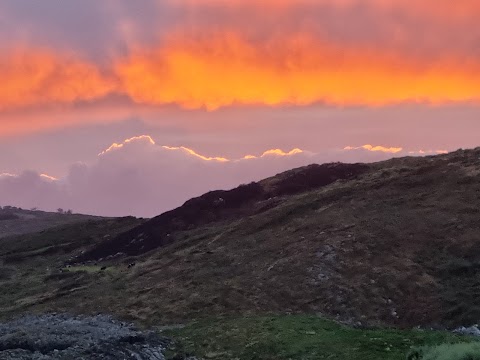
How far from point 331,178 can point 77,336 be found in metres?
50.0

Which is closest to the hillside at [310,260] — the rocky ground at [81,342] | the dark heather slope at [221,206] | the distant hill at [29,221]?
the dark heather slope at [221,206]

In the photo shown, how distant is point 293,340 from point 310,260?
49.9ft

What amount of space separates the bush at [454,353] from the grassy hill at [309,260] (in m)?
12.5

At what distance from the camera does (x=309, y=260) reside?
4372cm

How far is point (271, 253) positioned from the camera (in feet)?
160

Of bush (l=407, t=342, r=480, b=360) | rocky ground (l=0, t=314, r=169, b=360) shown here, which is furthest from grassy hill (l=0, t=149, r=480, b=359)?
bush (l=407, t=342, r=480, b=360)

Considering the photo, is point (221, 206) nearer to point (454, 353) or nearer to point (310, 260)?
point (310, 260)

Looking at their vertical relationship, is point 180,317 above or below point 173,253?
below

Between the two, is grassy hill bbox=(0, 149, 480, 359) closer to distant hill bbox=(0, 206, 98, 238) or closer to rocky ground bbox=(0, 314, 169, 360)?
rocky ground bbox=(0, 314, 169, 360)

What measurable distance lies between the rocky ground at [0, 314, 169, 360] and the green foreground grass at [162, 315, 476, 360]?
175cm

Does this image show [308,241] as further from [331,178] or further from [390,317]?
[331,178]

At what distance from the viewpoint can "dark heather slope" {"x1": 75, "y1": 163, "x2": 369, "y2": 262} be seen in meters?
72.6

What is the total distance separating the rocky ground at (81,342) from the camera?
2844cm

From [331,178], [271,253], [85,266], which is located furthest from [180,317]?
[331,178]
